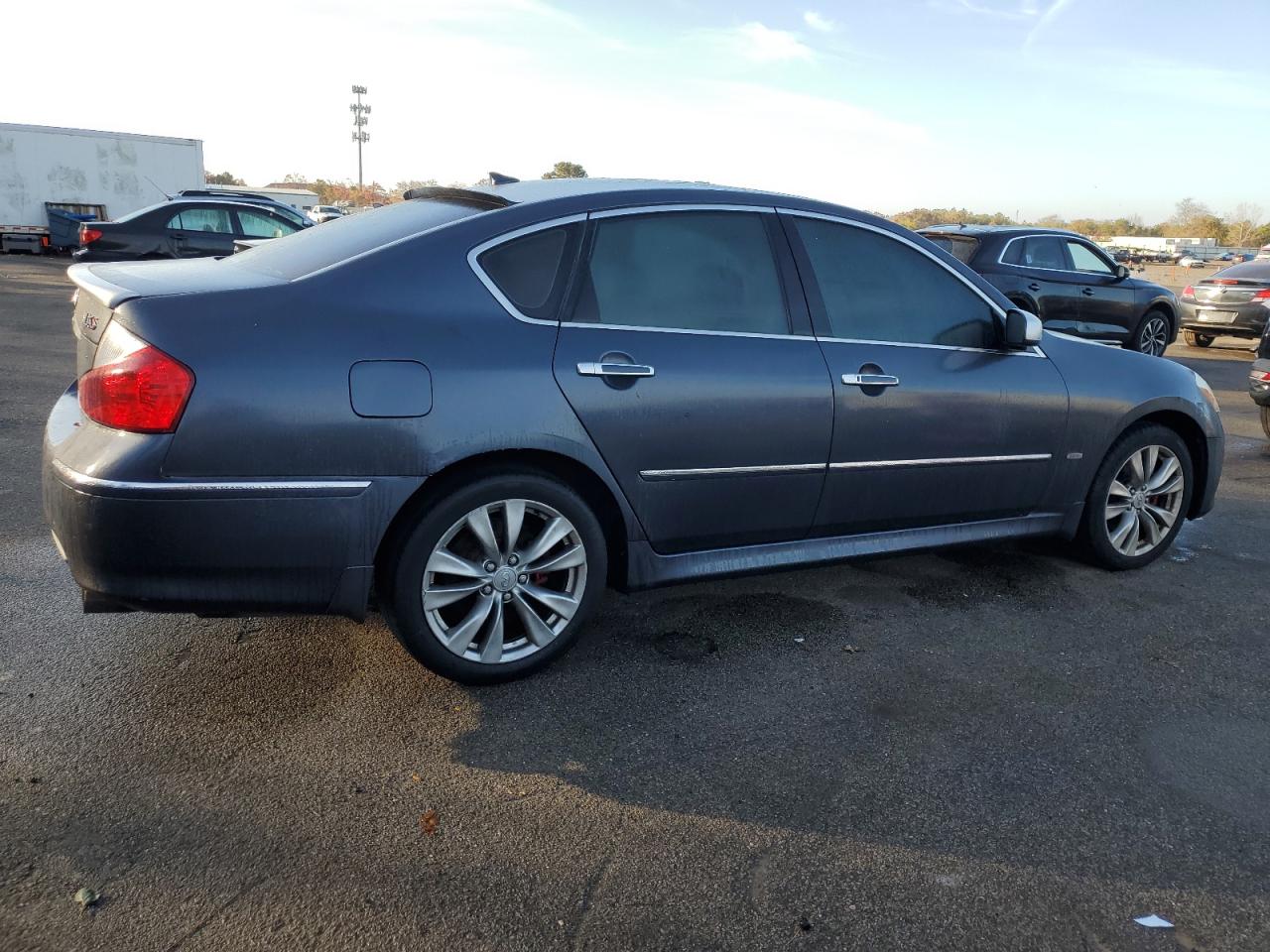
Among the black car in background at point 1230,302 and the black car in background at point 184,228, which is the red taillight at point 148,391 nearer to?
the black car in background at point 184,228

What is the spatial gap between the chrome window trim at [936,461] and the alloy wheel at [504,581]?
1162mm

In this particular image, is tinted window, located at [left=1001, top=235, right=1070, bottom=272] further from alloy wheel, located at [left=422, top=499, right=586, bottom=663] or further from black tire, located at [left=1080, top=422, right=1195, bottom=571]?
alloy wheel, located at [left=422, top=499, right=586, bottom=663]

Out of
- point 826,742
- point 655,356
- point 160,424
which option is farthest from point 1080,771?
point 160,424

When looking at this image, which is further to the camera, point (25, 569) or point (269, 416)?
point (25, 569)

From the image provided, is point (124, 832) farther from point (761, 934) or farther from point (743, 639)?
point (743, 639)

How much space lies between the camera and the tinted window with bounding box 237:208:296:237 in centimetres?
1596

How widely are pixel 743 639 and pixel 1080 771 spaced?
4.28ft

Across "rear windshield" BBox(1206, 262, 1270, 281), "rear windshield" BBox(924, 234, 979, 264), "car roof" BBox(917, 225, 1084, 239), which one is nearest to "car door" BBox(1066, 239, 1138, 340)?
"car roof" BBox(917, 225, 1084, 239)

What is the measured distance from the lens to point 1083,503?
15.5ft

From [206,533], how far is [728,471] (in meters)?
1.76

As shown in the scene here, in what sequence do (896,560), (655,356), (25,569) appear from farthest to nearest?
(896,560), (25,569), (655,356)

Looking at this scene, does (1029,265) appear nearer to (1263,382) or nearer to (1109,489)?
(1263,382)

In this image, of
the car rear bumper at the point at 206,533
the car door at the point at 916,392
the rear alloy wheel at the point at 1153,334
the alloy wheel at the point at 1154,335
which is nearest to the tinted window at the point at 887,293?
the car door at the point at 916,392

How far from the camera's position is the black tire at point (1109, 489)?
15.5ft
